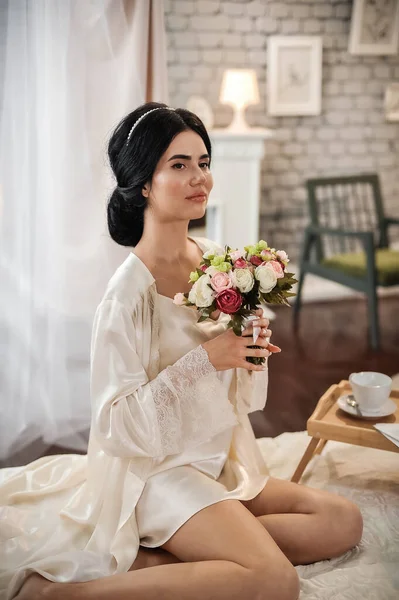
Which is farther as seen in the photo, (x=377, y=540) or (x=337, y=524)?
(x=377, y=540)

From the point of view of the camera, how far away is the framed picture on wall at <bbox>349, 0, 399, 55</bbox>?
497 centimetres

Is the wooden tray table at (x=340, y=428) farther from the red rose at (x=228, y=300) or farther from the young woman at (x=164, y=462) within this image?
the red rose at (x=228, y=300)

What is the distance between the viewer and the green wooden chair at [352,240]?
4051mm

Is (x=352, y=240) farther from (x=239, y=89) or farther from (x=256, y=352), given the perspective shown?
(x=256, y=352)

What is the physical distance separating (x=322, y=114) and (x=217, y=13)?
106 centimetres

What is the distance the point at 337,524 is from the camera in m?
1.91

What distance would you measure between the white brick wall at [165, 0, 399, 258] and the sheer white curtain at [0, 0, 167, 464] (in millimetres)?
2446

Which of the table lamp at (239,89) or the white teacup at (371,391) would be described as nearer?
the white teacup at (371,391)

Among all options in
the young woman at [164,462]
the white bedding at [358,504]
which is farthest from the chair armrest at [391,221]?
the young woman at [164,462]

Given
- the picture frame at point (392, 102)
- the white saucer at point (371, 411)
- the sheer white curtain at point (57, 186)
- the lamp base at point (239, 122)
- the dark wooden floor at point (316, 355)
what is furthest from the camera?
the picture frame at point (392, 102)

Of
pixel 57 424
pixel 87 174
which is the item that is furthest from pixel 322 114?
pixel 57 424

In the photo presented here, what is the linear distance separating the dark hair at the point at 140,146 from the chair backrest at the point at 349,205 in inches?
115

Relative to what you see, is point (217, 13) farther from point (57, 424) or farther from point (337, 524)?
point (337, 524)

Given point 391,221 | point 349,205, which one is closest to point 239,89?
point 349,205
